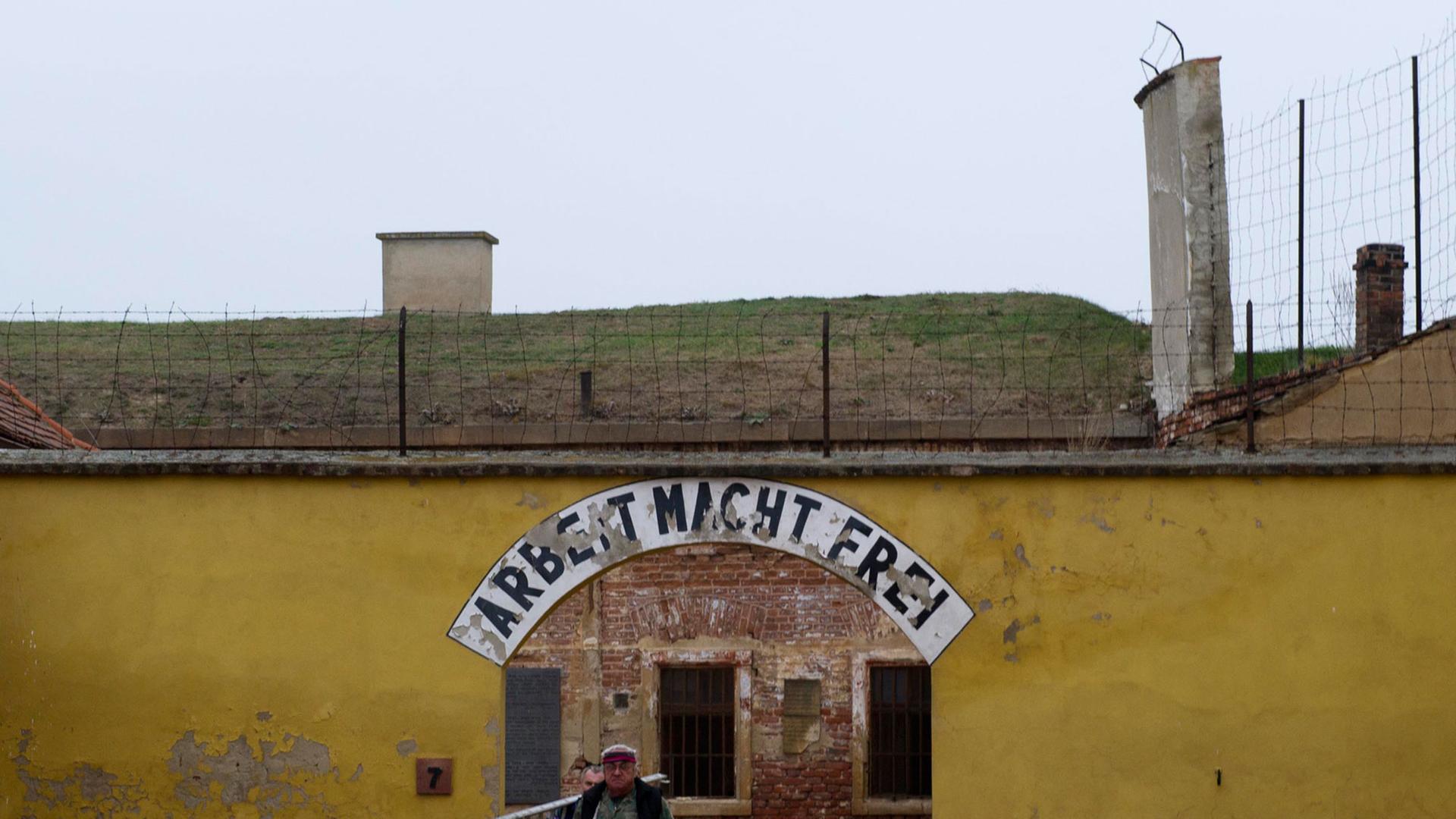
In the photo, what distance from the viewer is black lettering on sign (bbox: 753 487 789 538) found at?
10.1m

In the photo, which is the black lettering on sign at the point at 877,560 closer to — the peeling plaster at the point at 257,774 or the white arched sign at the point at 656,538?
the white arched sign at the point at 656,538

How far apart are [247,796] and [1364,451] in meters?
7.10

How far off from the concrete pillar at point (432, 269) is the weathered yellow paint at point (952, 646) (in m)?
14.1

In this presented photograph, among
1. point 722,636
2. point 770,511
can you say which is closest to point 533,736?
point 722,636

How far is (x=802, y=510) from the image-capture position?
10.0m

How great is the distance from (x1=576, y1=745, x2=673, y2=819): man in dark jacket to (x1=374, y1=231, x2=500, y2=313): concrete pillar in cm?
1624

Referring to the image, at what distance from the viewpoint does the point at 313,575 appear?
33.2ft

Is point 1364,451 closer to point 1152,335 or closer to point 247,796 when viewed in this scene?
point 1152,335

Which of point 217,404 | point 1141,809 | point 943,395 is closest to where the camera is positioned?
point 1141,809

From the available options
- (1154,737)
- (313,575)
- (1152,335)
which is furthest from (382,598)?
(1152,335)

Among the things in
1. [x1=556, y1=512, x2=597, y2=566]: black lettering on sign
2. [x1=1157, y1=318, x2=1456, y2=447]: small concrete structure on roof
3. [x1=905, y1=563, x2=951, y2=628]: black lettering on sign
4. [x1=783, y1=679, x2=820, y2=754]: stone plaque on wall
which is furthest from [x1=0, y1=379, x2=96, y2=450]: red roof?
[x1=1157, y1=318, x2=1456, y2=447]: small concrete structure on roof

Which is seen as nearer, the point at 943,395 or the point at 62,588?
the point at 62,588

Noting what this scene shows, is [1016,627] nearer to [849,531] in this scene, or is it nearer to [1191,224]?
[849,531]

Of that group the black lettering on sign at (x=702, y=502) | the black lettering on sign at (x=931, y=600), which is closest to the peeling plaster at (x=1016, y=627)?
the black lettering on sign at (x=931, y=600)
